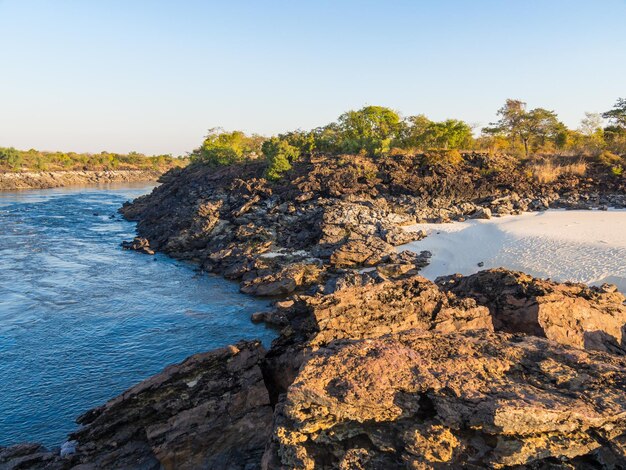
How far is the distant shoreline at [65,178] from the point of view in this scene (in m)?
95.7

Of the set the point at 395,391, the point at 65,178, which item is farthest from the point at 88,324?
the point at 65,178

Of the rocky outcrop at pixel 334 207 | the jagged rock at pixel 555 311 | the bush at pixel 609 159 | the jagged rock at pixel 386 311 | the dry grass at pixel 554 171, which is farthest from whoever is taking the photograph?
the bush at pixel 609 159

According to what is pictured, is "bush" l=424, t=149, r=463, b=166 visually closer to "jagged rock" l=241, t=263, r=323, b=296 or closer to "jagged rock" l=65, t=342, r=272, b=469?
"jagged rock" l=241, t=263, r=323, b=296

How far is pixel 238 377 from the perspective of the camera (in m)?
11.0

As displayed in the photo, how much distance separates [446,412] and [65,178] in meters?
124

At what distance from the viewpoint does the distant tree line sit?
104m

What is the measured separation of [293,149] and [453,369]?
1925 inches

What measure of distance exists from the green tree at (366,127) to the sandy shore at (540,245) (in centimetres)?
2331

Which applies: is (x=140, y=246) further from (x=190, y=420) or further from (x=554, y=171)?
(x=554, y=171)

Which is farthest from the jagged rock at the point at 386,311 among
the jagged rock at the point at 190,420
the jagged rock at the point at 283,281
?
the jagged rock at the point at 283,281

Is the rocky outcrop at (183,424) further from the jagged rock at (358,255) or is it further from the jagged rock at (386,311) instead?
the jagged rock at (358,255)

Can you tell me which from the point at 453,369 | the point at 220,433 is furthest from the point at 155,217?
the point at 453,369

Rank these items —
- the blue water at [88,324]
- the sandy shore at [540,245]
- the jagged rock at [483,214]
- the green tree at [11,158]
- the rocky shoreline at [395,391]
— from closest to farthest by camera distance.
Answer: the rocky shoreline at [395,391] < the blue water at [88,324] < the sandy shore at [540,245] < the jagged rock at [483,214] < the green tree at [11,158]

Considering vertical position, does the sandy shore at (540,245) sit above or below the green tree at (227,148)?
below
